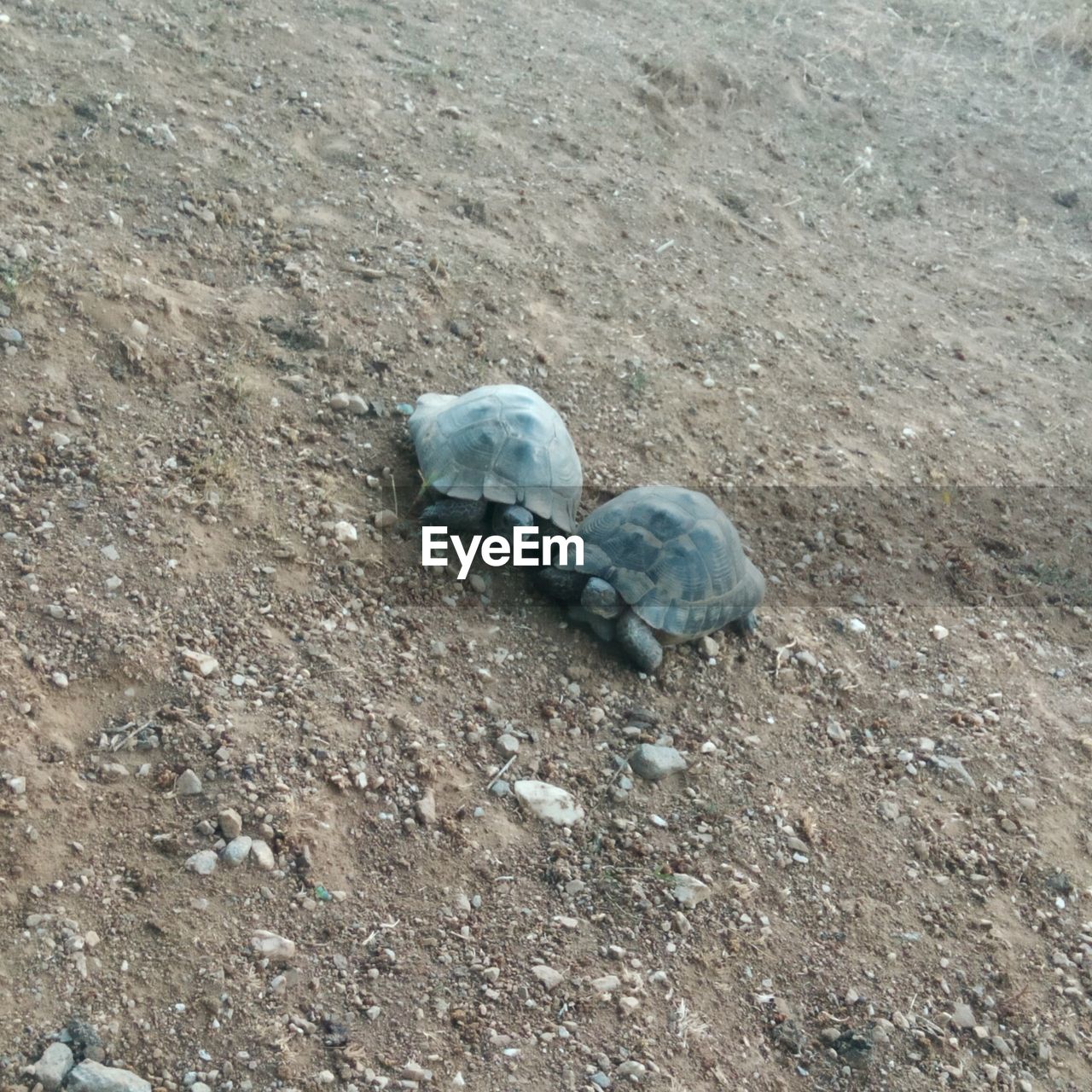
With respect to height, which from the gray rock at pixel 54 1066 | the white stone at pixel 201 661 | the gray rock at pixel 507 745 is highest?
the white stone at pixel 201 661

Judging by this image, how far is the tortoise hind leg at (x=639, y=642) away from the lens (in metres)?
4.11

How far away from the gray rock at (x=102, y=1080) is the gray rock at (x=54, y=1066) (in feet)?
0.08

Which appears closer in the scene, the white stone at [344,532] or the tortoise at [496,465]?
the white stone at [344,532]

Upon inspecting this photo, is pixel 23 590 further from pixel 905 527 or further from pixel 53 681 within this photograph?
pixel 905 527

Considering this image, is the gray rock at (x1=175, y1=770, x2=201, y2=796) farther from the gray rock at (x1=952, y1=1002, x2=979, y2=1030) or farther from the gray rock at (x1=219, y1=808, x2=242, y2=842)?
the gray rock at (x1=952, y1=1002, x2=979, y2=1030)

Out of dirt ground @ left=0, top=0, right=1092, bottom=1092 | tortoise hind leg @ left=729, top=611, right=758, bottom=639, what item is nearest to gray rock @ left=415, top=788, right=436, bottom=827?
dirt ground @ left=0, top=0, right=1092, bottom=1092

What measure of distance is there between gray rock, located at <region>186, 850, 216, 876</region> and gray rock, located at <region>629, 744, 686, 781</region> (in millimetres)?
1445

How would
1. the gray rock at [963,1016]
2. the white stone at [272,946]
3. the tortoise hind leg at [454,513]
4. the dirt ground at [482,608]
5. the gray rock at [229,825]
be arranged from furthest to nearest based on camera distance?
the tortoise hind leg at [454,513]
the gray rock at [963,1016]
the gray rock at [229,825]
the dirt ground at [482,608]
the white stone at [272,946]

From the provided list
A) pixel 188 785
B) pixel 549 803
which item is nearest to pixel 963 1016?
pixel 549 803

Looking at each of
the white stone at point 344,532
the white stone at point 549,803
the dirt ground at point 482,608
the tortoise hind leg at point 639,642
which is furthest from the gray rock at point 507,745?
the white stone at point 344,532

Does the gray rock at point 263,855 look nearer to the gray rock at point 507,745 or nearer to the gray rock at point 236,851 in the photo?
the gray rock at point 236,851

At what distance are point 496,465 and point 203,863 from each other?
6.44 feet

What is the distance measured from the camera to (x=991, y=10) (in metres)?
10.9

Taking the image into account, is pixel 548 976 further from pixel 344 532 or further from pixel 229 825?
pixel 344 532
